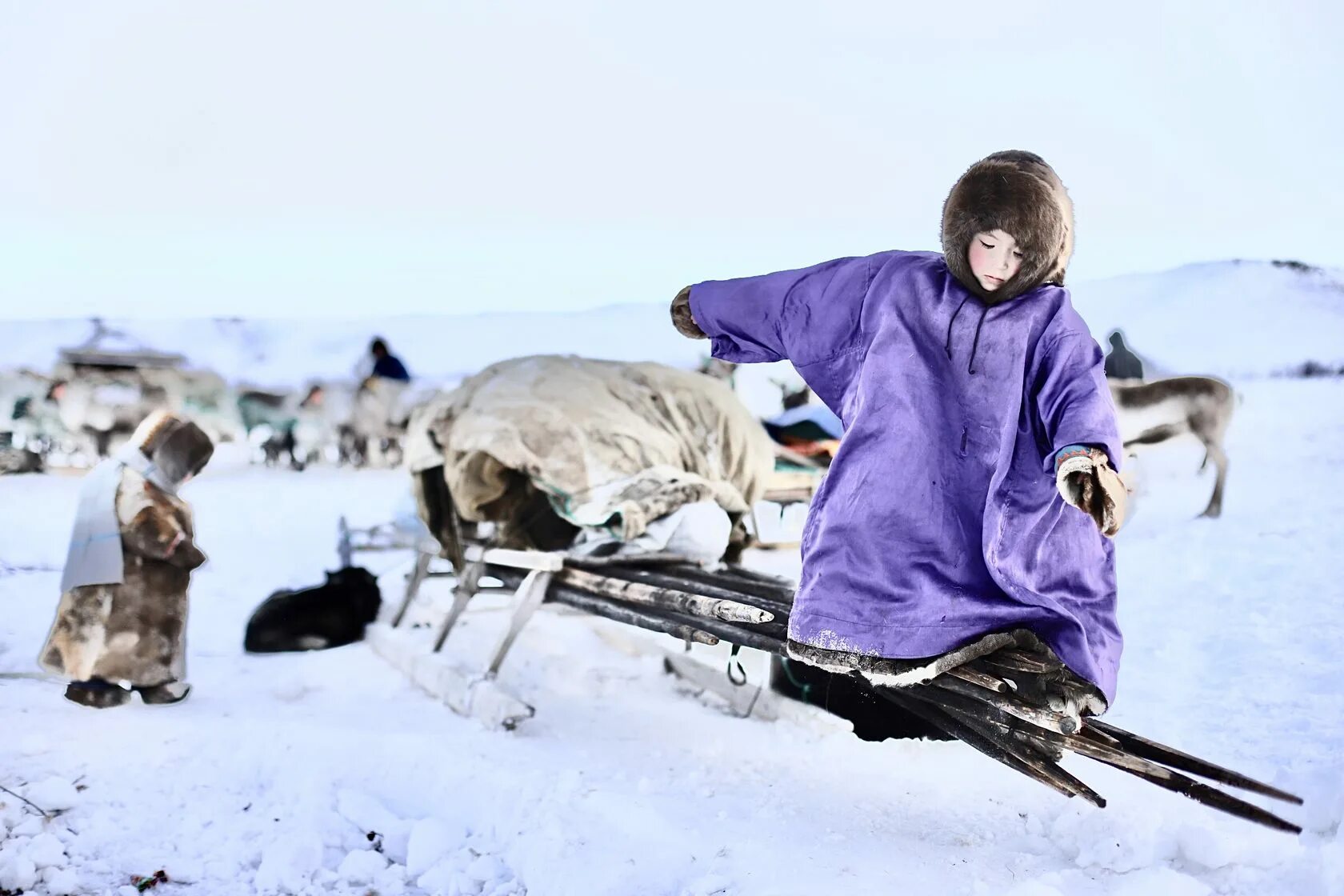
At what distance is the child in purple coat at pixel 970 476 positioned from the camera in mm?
1703

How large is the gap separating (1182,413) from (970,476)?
1.91m

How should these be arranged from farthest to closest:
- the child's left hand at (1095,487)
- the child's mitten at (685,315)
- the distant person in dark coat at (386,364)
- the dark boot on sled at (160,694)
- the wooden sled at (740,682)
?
the distant person in dark coat at (386,364)
the dark boot on sled at (160,694)
the child's mitten at (685,315)
the wooden sled at (740,682)
the child's left hand at (1095,487)

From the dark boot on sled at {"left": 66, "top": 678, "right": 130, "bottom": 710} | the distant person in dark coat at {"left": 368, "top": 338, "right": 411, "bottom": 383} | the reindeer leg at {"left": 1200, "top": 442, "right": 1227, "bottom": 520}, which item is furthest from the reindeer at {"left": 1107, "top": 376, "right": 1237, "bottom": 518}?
the dark boot on sled at {"left": 66, "top": 678, "right": 130, "bottom": 710}

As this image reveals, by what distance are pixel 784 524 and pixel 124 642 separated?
3382 mm

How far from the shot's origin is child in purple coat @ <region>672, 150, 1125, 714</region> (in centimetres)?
170

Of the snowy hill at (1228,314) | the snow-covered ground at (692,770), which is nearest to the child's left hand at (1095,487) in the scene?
the snow-covered ground at (692,770)

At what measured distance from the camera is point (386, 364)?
4.48m

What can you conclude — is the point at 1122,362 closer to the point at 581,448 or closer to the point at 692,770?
the point at 581,448

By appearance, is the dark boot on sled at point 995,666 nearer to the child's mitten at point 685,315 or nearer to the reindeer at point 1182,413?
the child's mitten at point 685,315

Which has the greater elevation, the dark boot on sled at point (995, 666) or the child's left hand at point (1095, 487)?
the child's left hand at point (1095, 487)

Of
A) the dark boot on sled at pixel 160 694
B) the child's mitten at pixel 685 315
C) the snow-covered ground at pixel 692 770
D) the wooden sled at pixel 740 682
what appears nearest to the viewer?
the wooden sled at pixel 740 682

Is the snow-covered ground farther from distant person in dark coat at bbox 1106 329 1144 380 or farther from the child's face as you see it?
the child's face

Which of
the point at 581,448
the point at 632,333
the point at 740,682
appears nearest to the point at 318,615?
the point at 581,448

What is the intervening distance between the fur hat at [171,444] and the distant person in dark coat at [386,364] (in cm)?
126
